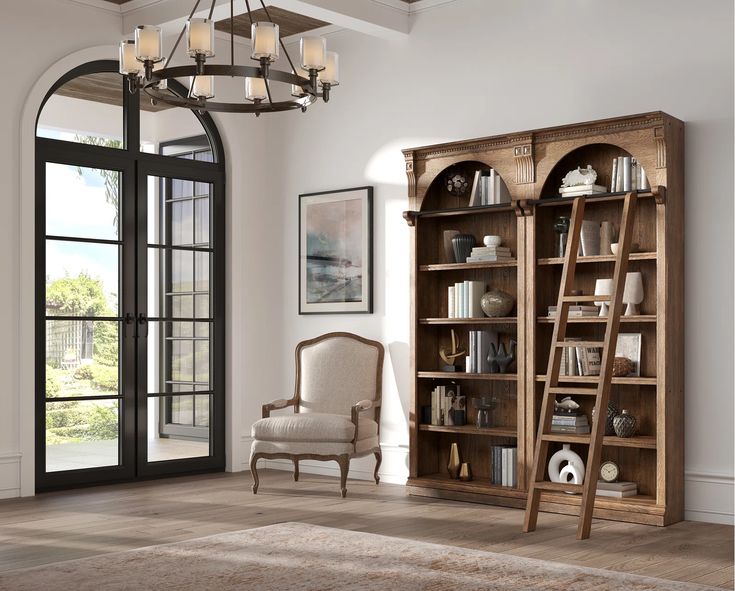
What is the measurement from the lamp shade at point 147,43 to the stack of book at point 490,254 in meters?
2.54

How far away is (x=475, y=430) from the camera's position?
6062 millimetres

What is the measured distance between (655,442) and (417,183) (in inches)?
89.6

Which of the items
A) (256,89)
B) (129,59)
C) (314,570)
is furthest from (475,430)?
(129,59)

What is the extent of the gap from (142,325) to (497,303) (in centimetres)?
260

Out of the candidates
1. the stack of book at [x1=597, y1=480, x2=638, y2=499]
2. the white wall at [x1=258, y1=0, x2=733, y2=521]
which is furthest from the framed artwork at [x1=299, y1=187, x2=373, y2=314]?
the stack of book at [x1=597, y1=480, x2=638, y2=499]

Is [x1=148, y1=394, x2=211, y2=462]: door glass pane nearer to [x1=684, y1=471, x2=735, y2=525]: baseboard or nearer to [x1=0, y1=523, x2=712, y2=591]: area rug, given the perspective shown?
Result: [x1=0, y1=523, x2=712, y2=591]: area rug

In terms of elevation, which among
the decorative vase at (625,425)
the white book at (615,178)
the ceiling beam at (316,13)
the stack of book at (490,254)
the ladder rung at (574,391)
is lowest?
the decorative vase at (625,425)

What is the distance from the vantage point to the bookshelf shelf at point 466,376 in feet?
19.5

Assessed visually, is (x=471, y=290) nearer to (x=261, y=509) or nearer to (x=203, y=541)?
(x=261, y=509)

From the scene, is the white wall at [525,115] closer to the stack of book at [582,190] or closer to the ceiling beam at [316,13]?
the ceiling beam at [316,13]

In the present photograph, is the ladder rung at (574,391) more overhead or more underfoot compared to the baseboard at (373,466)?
more overhead

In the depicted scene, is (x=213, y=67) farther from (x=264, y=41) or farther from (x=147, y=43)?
(x=147, y=43)

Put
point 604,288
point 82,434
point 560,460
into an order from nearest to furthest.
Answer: point 604,288 < point 560,460 < point 82,434

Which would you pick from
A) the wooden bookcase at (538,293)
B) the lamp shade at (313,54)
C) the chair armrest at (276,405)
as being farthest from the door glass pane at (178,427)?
the lamp shade at (313,54)
